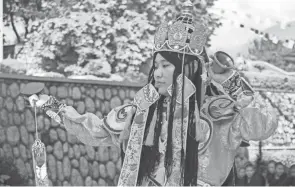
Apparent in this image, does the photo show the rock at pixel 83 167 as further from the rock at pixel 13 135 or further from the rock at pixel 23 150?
the rock at pixel 13 135

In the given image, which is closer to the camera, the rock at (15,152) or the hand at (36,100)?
the hand at (36,100)

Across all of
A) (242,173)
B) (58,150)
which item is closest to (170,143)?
(58,150)

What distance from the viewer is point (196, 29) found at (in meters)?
1.92

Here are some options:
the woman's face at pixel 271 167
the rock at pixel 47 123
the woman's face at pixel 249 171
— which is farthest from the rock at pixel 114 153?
the woman's face at pixel 271 167

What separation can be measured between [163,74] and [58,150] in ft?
10.7

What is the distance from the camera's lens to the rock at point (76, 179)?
505cm

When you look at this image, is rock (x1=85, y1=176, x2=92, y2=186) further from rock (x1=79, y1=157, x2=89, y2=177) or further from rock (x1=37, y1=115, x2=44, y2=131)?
rock (x1=37, y1=115, x2=44, y2=131)

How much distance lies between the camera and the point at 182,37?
1891 mm

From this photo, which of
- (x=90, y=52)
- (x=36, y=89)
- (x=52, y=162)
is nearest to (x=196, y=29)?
(x=36, y=89)

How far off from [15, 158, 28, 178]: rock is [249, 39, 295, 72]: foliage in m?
3.48

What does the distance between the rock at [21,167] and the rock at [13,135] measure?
6.6 inches

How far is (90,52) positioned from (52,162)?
2.07m

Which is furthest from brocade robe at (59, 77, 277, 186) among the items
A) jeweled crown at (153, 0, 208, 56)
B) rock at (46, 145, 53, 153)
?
rock at (46, 145, 53, 153)

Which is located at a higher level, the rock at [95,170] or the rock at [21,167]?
the rock at [21,167]
